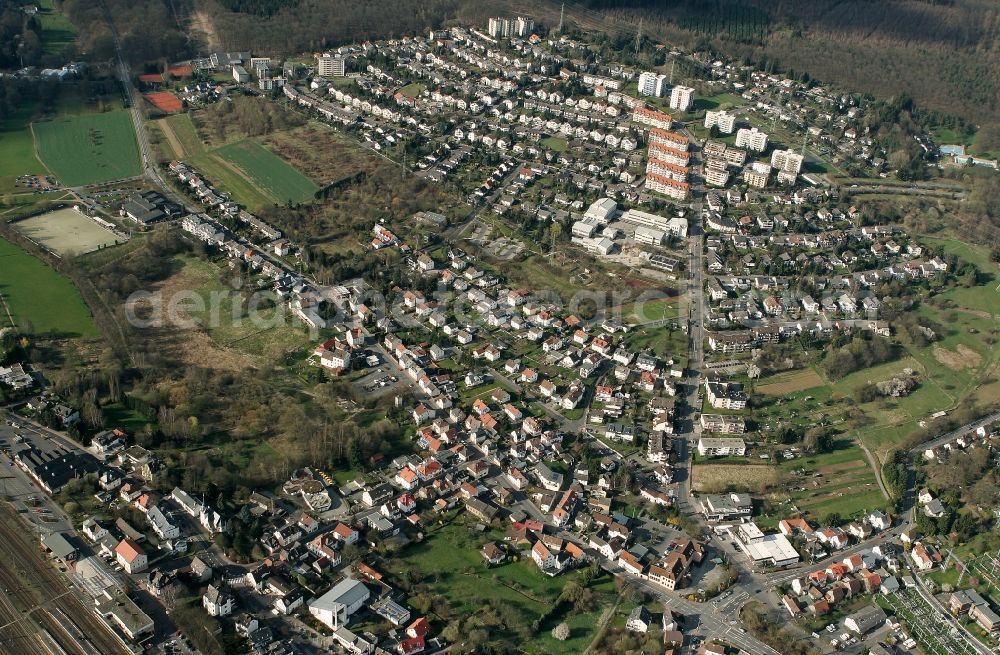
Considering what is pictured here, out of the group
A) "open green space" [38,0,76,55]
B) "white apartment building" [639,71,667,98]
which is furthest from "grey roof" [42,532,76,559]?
"white apartment building" [639,71,667,98]

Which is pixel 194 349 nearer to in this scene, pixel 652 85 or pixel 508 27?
pixel 652 85

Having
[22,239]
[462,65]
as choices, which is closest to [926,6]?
[462,65]

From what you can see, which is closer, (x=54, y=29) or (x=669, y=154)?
(x=669, y=154)

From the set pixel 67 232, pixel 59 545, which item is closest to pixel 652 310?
pixel 59 545

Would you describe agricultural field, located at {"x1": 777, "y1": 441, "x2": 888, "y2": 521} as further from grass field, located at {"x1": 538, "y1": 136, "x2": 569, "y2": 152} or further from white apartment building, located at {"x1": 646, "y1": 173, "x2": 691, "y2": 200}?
grass field, located at {"x1": 538, "y1": 136, "x2": 569, "y2": 152}

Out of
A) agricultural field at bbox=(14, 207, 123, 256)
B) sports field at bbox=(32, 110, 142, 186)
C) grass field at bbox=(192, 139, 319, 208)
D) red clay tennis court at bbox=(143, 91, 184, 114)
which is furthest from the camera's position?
red clay tennis court at bbox=(143, 91, 184, 114)

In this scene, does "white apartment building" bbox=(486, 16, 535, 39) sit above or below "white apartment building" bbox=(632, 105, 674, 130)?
above

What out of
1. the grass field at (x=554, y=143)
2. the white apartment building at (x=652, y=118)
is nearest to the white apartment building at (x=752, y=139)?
the white apartment building at (x=652, y=118)

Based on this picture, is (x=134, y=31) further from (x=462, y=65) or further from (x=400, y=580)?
(x=400, y=580)
